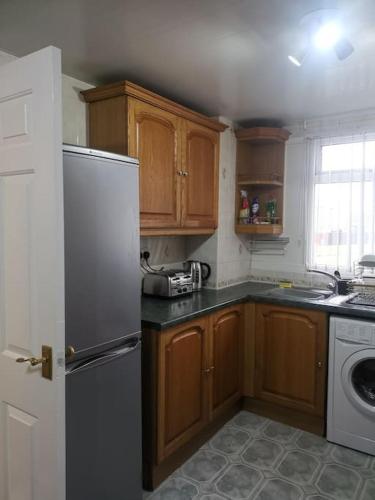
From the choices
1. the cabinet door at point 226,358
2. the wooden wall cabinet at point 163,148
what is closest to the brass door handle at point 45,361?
the wooden wall cabinet at point 163,148

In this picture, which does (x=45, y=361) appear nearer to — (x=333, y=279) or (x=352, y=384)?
(x=352, y=384)

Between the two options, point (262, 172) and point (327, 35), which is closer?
point (327, 35)

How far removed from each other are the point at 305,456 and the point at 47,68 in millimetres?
2422

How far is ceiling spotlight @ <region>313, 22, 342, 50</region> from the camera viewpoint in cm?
157

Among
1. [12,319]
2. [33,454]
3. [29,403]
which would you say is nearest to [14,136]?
[12,319]

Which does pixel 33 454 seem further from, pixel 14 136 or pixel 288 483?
pixel 288 483

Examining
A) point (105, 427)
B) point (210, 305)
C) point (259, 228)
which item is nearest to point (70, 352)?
point (105, 427)

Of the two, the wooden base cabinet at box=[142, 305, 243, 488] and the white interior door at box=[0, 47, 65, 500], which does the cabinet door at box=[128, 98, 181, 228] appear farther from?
the white interior door at box=[0, 47, 65, 500]

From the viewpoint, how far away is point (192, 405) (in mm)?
2240

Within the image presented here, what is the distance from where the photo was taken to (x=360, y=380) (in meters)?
2.37

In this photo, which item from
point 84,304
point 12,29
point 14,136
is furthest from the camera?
point 12,29

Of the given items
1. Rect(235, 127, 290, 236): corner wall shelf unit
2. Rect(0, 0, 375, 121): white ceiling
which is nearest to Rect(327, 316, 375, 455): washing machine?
Rect(235, 127, 290, 236): corner wall shelf unit

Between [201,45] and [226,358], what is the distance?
191cm

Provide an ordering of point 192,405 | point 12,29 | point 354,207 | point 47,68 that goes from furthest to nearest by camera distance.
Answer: point 354,207
point 192,405
point 12,29
point 47,68
